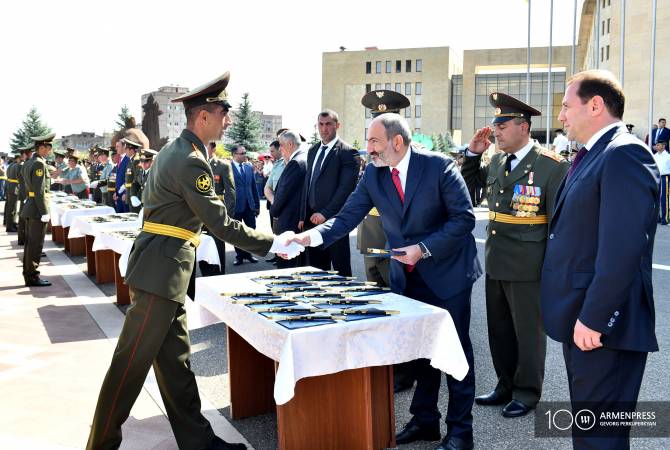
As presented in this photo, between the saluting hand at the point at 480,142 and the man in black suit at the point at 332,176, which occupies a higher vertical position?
the saluting hand at the point at 480,142

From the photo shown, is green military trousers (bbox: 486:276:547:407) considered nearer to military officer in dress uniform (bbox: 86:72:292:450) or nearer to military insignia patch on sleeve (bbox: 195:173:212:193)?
military officer in dress uniform (bbox: 86:72:292:450)

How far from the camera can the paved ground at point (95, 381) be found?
3.79 meters

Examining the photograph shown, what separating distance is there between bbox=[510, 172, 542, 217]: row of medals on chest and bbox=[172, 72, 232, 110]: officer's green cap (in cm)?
202

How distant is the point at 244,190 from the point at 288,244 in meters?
7.32

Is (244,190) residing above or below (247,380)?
above

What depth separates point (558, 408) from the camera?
415 cm

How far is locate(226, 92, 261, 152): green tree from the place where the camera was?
4247 cm

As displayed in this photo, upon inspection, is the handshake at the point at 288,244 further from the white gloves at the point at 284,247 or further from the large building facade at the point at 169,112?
the large building facade at the point at 169,112

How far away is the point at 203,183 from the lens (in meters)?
3.29

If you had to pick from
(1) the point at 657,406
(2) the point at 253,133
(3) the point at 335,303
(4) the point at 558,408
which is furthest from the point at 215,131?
(2) the point at 253,133

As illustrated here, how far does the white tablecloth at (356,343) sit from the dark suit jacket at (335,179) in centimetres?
313

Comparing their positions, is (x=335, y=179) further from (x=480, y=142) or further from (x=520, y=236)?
(x=520, y=236)

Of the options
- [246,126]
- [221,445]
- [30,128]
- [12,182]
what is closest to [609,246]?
[221,445]

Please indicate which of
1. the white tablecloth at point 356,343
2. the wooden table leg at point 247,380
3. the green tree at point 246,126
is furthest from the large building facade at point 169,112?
the white tablecloth at point 356,343
